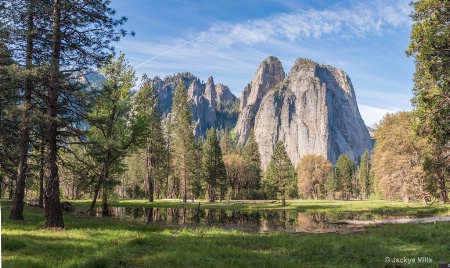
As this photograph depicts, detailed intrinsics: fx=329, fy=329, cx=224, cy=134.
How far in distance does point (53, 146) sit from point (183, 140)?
51275 mm

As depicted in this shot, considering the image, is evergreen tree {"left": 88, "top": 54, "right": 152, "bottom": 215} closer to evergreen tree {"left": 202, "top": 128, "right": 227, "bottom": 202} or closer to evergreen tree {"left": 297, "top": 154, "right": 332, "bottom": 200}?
evergreen tree {"left": 202, "top": 128, "right": 227, "bottom": 202}

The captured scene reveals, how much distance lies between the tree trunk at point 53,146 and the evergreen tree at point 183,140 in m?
50.1

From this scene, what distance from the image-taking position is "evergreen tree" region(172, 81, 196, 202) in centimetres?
6912

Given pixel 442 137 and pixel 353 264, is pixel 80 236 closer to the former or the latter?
pixel 353 264

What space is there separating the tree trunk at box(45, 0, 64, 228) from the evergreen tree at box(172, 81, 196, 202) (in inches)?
1973

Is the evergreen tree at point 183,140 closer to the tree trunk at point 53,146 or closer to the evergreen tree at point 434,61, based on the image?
the tree trunk at point 53,146

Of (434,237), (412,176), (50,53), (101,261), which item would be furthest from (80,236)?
(412,176)

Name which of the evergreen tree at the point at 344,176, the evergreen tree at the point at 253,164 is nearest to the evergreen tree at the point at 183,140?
the evergreen tree at the point at 253,164

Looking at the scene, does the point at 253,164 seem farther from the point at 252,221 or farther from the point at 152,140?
the point at 252,221

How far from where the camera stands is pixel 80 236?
1631 cm

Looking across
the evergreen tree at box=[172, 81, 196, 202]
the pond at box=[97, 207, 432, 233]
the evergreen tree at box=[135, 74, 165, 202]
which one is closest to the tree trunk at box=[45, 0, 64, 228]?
the pond at box=[97, 207, 432, 233]

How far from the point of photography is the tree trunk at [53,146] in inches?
693

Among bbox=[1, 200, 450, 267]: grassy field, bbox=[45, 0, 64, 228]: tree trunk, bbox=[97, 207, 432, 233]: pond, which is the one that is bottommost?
bbox=[97, 207, 432, 233]: pond

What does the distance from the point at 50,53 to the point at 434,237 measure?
996 inches
